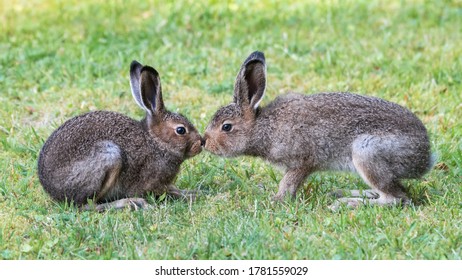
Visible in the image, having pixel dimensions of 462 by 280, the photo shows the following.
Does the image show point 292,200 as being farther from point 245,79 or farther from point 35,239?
point 35,239

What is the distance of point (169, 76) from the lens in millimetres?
10281

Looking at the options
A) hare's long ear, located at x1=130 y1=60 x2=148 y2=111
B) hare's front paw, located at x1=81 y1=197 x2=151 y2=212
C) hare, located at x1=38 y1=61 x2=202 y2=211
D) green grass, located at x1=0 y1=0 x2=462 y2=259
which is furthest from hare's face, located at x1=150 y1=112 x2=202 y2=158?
hare's front paw, located at x1=81 y1=197 x2=151 y2=212

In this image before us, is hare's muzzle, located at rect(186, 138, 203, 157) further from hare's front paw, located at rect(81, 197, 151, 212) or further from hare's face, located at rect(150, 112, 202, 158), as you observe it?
hare's front paw, located at rect(81, 197, 151, 212)

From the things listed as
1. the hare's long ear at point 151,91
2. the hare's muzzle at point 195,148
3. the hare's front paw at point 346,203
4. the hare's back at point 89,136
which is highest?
the hare's long ear at point 151,91

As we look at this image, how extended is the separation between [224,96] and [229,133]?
2206mm

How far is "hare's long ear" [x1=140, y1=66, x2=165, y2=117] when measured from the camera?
7.37 m

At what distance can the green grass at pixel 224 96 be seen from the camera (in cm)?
630

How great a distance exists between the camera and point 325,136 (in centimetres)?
727

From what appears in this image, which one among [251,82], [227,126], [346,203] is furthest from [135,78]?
[346,203]

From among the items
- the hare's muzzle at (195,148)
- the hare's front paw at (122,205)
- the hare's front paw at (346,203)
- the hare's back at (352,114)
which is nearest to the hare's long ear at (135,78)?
the hare's muzzle at (195,148)

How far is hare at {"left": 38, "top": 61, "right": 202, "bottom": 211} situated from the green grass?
8.1 inches

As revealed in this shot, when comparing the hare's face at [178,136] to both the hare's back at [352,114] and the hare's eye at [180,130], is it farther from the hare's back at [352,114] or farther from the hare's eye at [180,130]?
the hare's back at [352,114]

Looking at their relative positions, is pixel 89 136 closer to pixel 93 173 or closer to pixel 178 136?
pixel 93 173

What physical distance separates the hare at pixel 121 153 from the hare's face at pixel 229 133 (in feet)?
0.42
